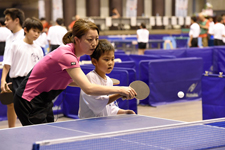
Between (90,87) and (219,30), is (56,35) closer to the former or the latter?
(219,30)

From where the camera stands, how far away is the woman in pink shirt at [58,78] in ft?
7.50

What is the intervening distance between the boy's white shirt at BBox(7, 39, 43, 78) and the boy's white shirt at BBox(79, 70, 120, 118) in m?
1.35

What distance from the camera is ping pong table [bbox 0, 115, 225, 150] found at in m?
2.02

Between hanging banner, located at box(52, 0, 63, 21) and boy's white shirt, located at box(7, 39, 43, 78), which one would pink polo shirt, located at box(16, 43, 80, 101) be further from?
hanging banner, located at box(52, 0, 63, 21)

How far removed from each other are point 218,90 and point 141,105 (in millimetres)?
2203

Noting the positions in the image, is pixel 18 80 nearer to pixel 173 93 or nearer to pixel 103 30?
pixel 173 93

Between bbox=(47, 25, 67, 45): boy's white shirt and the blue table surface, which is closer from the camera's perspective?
the blue table surface

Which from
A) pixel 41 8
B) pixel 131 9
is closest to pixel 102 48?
pixel 131 9

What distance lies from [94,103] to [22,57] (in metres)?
1.57

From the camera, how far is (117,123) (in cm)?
250

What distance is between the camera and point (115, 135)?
1.94 m

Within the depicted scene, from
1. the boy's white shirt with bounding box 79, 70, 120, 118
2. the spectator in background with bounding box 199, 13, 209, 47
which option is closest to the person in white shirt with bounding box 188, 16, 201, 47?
the spectator in background with bounding box 199, 13, 209, 47

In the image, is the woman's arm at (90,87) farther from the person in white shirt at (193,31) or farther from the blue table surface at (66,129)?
the person in white shirt at (193,31)

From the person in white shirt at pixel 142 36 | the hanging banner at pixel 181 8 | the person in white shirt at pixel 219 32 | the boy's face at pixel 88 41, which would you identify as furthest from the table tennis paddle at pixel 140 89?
the hanging banner at pixel 181 8
